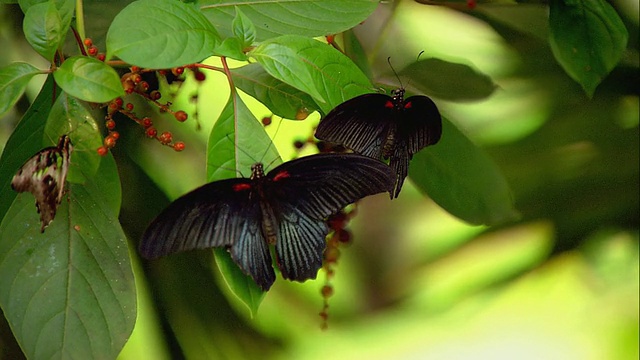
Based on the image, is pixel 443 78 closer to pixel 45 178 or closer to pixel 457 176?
pixel 457 176

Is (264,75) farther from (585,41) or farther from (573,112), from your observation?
(573,112)

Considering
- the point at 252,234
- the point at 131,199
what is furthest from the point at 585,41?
the point at 131,199

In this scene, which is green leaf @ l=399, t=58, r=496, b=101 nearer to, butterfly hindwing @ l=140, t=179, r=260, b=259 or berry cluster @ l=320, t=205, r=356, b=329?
berry cluster @ l=320, t=205, r=356, b=329

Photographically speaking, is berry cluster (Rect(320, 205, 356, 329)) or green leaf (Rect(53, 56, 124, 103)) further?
berry cluster (Rect(320, 205, 356, 329))

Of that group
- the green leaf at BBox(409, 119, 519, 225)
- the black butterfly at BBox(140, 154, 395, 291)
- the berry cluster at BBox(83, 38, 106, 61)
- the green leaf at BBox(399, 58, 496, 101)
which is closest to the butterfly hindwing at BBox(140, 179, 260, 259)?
the black butterfly at BBox(140, 154, 395, 291)

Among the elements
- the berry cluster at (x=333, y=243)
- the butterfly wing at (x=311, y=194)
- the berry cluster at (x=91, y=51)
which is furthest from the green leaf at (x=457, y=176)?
the berry cluster at (x=91, y=51)

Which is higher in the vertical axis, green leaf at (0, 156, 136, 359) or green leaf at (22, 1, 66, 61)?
green leaf at (22, 1, 66, 61)
